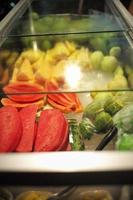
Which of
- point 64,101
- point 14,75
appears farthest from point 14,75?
point 64,101

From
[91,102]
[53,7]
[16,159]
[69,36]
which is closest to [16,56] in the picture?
[69,36]

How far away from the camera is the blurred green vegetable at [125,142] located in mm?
869

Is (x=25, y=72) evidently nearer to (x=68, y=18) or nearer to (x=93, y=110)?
(x=93, y=110)

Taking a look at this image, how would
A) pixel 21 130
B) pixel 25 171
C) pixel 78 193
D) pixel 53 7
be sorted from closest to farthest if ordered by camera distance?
pixel 25 171 < pixel 78 193 < pixel 21 130 < pixel 53 7

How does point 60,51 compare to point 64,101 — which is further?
point 60,51

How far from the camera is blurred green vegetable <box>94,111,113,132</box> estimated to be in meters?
1.08

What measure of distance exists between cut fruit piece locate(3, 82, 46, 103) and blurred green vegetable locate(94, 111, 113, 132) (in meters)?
0.21

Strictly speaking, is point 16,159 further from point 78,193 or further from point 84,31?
point 84,31

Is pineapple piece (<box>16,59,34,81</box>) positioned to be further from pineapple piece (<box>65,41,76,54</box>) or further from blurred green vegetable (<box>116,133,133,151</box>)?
blurred green vegetable (<box>116,133,133,151</box>)

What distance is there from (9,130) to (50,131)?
12 centimetres

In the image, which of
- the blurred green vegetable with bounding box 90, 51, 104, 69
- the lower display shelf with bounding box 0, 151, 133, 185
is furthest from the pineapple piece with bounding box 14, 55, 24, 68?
the lower display shelf with bounding box 0, 151, 133, 185

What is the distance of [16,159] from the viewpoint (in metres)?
0.64

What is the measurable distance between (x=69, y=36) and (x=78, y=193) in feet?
3.60

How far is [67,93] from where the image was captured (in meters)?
1.10
